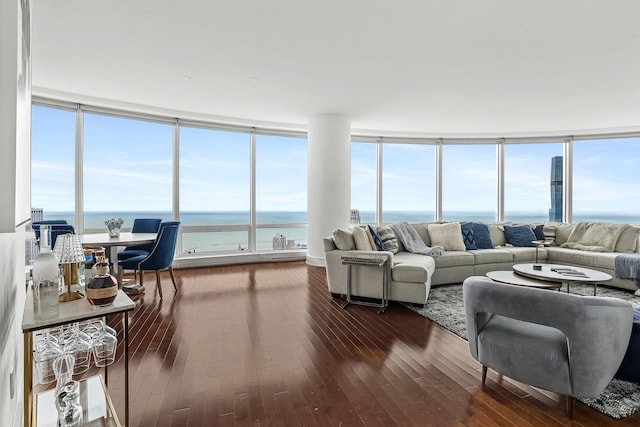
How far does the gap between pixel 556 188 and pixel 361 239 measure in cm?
628

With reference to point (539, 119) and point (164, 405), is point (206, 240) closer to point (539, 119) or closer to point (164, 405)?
point (164, 405)

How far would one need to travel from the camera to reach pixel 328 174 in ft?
20.3

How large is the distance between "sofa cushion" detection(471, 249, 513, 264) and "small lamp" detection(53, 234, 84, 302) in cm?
501

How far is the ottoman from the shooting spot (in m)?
1.90

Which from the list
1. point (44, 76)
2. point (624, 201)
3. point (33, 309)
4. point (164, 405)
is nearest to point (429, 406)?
point (164, 405)

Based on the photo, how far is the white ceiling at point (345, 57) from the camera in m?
2.78

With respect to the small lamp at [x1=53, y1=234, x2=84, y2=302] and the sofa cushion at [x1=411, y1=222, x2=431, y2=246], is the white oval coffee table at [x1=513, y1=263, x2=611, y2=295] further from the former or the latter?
the small lamp at [x1=53, y1=234, x2=84, y2=302]

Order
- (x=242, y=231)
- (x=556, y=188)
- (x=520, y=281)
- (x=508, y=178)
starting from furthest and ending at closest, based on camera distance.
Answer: (x=508, y=178) < (x=556, y=188) < (x=242, y=231) < (x=520, y=281)

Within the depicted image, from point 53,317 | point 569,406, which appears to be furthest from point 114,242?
point 569,406

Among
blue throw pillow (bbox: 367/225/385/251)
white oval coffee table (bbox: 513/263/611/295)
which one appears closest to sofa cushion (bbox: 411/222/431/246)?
blue throw pillow (bbox: 367/225/385/251)

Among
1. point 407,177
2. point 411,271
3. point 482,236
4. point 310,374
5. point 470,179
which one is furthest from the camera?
point 407,177

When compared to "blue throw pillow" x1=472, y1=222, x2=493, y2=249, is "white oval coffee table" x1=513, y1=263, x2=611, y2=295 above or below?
below

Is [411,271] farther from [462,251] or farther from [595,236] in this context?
[595,236]

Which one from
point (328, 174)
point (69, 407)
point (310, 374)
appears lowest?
point (310, 374)
